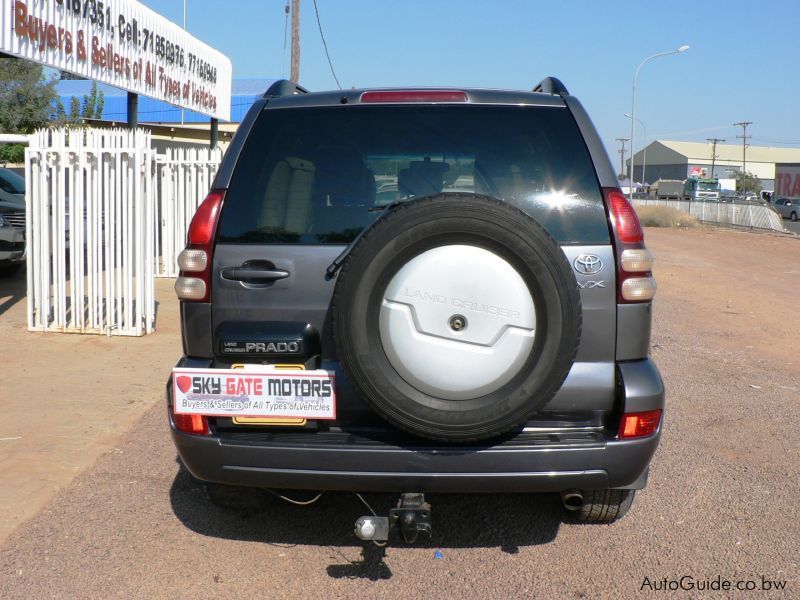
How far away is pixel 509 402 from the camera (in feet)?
9.90

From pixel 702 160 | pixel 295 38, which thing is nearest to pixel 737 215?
pixel 295 38

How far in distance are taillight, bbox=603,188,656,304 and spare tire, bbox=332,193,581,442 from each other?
1.34 feet

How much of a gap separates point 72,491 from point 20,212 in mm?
8848

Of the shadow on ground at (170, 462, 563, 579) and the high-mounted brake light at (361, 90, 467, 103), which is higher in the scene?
the high-mounted brake light at (361, 90, 467, 103)

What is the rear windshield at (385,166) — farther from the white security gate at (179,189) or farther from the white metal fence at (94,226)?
the white security gate at (179,189)

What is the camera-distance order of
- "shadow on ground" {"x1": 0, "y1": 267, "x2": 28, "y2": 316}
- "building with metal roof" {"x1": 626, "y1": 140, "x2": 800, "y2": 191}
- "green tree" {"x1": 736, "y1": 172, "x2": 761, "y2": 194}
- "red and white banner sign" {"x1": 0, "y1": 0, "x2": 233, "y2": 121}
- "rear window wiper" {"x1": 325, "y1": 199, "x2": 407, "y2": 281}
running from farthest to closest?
1. "building with metal roof" {"x1": 626, "y1": 140, "x2": 800, "y2": 191}
2. "green tree" {"x1": 736, "y1": 172, "x2": 761, "y2": 194}
3. "shadow on ground" {"x1": 0, "y1": 267, "x2": 28, "y2": 316}
4. "red and white banner sign" {"x1": 0, "y1": 0, "x2": 233, "y2": 121}
5. "rear window wiper" {"x1": 325, "y1": 199, "x2": 407, "y2": 281}

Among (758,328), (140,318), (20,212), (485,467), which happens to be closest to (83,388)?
(140,318)

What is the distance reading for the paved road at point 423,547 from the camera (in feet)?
11.6

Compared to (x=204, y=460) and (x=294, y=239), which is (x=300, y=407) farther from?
(x=294, y=239)

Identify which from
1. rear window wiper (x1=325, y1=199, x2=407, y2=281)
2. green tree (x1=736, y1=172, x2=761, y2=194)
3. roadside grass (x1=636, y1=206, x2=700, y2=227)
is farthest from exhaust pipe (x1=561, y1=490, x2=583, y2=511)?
green tree (x1=736, y1=172, x2=761, y2=194)

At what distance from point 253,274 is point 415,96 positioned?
A: 1006 millimetres

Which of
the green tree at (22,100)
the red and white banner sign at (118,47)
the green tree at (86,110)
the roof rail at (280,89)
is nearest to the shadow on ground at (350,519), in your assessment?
the roof rail at (280,89)

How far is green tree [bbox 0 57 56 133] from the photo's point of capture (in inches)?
1300

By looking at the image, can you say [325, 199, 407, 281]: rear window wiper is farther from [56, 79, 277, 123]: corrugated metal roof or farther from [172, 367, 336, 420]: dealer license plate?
[56, 79, 277, 123]: corrugated metal roof
